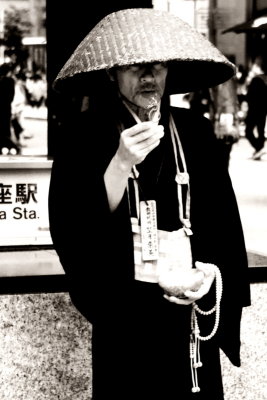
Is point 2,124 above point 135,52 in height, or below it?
below

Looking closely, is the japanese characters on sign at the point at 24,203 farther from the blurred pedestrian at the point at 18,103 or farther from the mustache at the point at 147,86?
the blurred pedestrian at the point at 18,103

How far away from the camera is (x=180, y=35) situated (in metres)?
2.34

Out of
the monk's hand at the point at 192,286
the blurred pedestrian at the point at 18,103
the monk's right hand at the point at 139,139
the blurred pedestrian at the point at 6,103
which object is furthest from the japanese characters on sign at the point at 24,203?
the blurred pedestrian at the point at 18,103

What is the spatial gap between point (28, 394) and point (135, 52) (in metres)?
1.67

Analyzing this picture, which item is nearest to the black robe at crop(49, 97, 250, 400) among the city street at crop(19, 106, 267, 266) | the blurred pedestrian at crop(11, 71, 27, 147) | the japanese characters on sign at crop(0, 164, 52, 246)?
the city street at crop(19, 106, 267, 266)

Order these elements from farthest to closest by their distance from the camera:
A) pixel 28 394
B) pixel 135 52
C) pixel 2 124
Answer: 1. pixel 2 124
2. pixel 28 394
3. pixel 135 52

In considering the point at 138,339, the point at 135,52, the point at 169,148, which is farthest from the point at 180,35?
the point at 138,339

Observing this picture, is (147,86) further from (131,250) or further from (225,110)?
(225,110)

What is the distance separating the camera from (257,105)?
23.0 ft

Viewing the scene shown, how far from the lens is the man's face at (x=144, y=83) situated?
228cm

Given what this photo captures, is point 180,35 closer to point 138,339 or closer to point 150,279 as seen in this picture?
point 150,279

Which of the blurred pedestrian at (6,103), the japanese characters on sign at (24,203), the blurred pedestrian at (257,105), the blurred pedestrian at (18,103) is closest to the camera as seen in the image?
the japanese characters on sign at (24,203)

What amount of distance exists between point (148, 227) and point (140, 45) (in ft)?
1.66

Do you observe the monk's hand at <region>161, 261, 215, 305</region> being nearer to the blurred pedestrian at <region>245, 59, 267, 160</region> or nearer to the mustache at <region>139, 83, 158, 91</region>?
the mustache at <region>139, 83, 158, 91</region>
